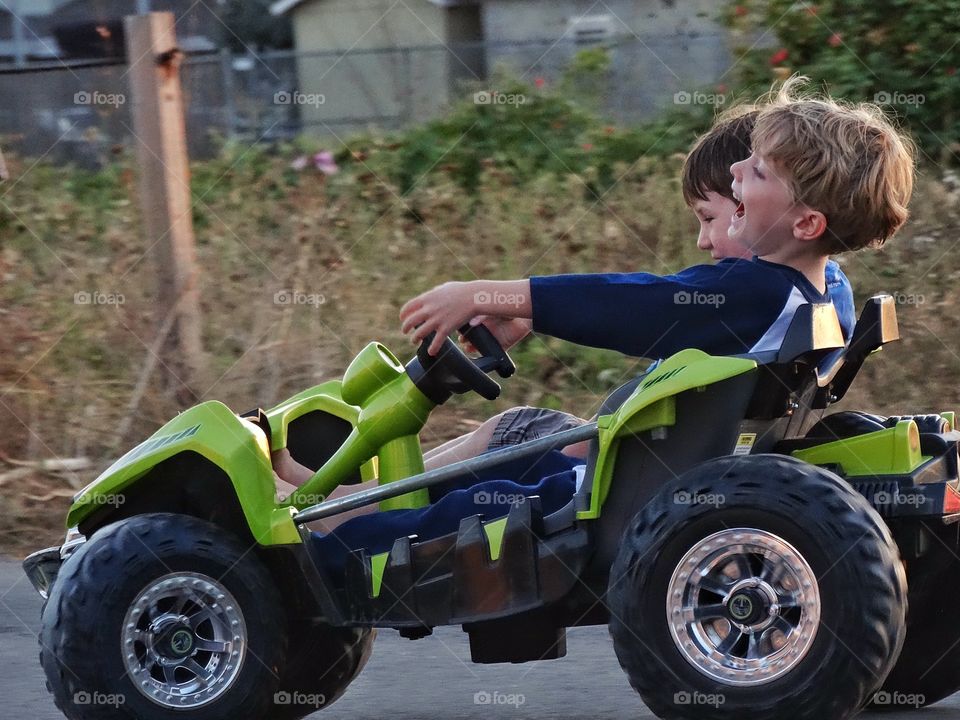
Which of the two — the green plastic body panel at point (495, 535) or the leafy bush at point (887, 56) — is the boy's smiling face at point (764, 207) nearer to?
the green plastic body panel at point (495, 535)

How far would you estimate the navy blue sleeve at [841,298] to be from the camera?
3139 millimetres

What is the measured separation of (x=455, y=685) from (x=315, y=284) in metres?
3.67

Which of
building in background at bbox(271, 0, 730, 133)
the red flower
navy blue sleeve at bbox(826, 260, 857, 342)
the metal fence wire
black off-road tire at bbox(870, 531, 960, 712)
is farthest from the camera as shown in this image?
building in background at bbox(271, 0, 730, 133)

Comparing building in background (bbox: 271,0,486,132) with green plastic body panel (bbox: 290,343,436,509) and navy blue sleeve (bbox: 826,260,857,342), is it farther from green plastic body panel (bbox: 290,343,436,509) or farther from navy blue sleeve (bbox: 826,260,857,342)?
navy blue sleeve (bbox: 826,260,857,342)

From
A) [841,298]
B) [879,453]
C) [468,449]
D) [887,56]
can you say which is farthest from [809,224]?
[887,56]

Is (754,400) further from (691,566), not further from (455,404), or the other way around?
(455,404)

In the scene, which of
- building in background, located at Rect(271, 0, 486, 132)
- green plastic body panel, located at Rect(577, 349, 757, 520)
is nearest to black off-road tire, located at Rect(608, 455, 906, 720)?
green plastic body panel, located at Rect(577, 349, 757, 520)

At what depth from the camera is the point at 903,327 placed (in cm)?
662

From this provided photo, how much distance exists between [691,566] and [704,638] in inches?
5.2

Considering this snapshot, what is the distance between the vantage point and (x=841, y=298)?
322 cm

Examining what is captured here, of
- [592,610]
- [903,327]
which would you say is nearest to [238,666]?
[592,610]

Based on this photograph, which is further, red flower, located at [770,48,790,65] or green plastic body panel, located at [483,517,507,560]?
red flower, located at [770,48,790,65]

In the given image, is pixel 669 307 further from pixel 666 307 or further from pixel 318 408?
pixel 318 408

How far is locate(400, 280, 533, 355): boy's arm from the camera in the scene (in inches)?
116
